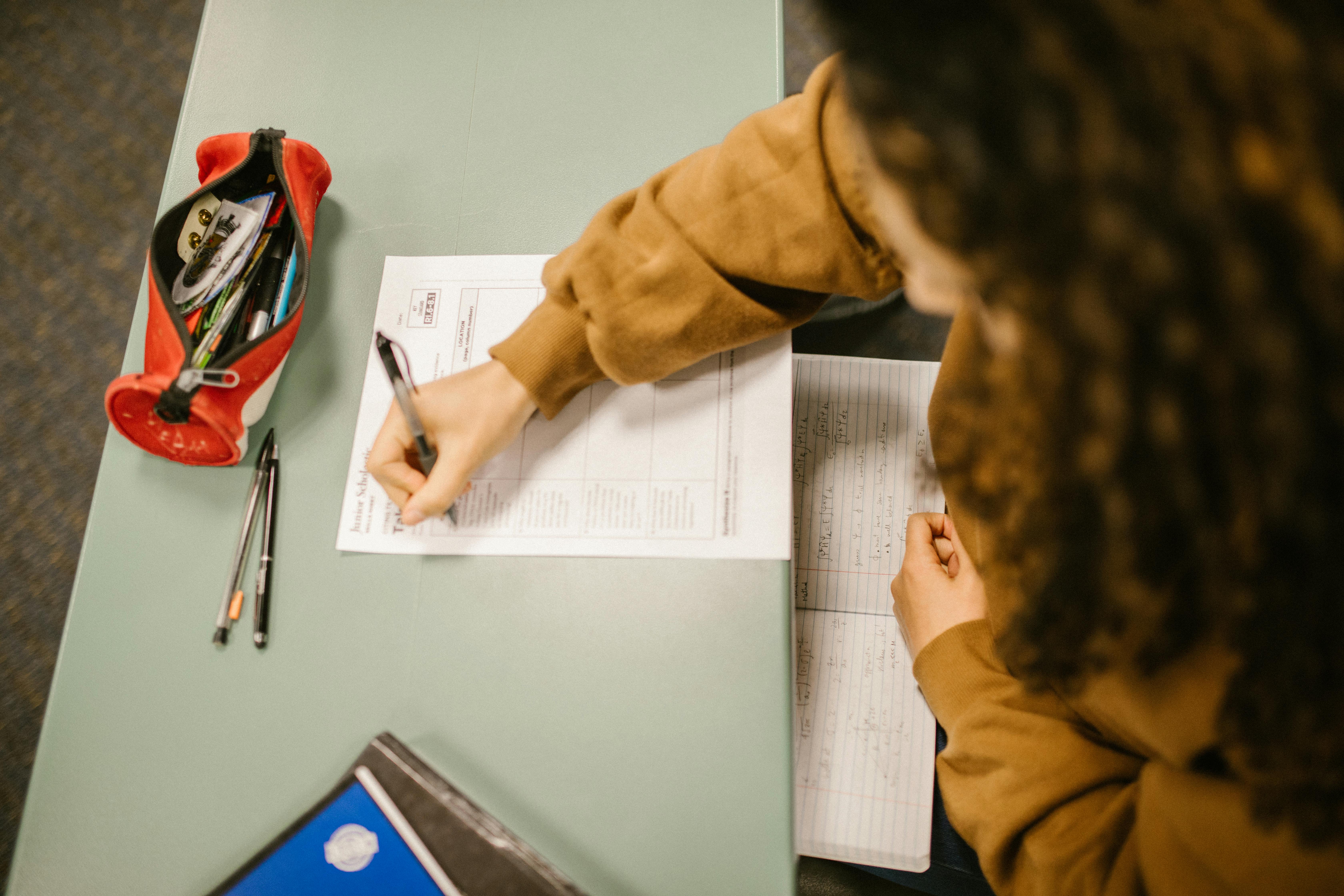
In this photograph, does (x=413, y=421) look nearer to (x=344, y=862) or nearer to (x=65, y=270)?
(x=344, y=862)

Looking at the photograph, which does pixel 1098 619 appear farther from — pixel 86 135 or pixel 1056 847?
pixel 86 135

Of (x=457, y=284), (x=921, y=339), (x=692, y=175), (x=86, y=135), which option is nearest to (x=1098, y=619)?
(x=692, y=175)

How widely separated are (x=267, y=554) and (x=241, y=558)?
0.09 ft

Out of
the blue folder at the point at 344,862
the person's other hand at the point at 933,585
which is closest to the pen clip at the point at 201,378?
the blue folder at the point at 344,862

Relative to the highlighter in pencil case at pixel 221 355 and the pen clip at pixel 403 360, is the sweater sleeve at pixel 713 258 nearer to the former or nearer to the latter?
the pen clip at pixel 403 360

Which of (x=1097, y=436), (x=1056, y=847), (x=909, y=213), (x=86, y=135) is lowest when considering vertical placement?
(x=1056, y=847)

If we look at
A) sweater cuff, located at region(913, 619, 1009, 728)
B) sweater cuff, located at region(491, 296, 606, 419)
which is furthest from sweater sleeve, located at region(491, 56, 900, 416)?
sweater cuff, located at region(913, 619, 1009, 728)

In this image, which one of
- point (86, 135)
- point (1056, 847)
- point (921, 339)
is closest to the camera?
point (1056, 847)

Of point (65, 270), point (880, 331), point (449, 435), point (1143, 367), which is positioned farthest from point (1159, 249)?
point (65, 270)

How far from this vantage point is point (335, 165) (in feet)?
2.43

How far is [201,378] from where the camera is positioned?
1.93ft

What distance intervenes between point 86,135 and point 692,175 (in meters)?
1.58

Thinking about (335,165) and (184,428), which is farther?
(335,165)

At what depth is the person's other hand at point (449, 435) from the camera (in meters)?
0.59
